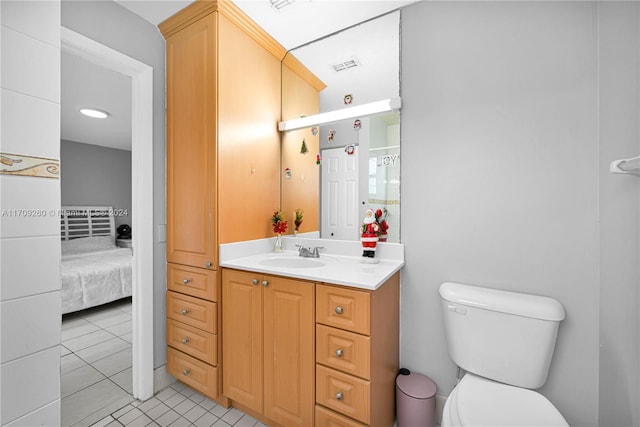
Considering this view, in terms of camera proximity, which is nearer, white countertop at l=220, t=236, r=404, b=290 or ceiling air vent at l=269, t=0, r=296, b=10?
white countertop at l=220, t=236, r=404, b=290

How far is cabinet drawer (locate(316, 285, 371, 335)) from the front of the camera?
1177 millimetres

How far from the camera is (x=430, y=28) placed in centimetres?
156

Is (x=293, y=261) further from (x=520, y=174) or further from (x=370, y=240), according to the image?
(x=520, y=174)

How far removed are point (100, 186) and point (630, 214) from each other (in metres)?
6.09

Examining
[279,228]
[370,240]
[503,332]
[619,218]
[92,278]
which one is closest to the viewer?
[619,218]

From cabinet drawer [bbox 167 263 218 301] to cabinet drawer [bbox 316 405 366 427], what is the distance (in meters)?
0.84

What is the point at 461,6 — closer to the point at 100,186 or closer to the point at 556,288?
the point at 556,288

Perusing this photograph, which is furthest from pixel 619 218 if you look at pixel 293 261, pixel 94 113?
pixel 94 113

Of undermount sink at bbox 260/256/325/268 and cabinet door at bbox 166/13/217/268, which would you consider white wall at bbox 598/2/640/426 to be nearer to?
undermount sink at bbox 260/256/325/268

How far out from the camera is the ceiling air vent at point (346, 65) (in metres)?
1.85

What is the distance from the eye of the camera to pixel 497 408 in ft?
3.30

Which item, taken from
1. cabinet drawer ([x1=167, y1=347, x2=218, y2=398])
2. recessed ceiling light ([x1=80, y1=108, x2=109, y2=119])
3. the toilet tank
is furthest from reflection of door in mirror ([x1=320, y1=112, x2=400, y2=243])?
recessed ceiling light ([x1=80, y1=108, x2=109, y2=119])

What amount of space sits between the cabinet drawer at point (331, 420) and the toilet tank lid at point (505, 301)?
74 centimetres

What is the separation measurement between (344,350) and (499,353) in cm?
70
